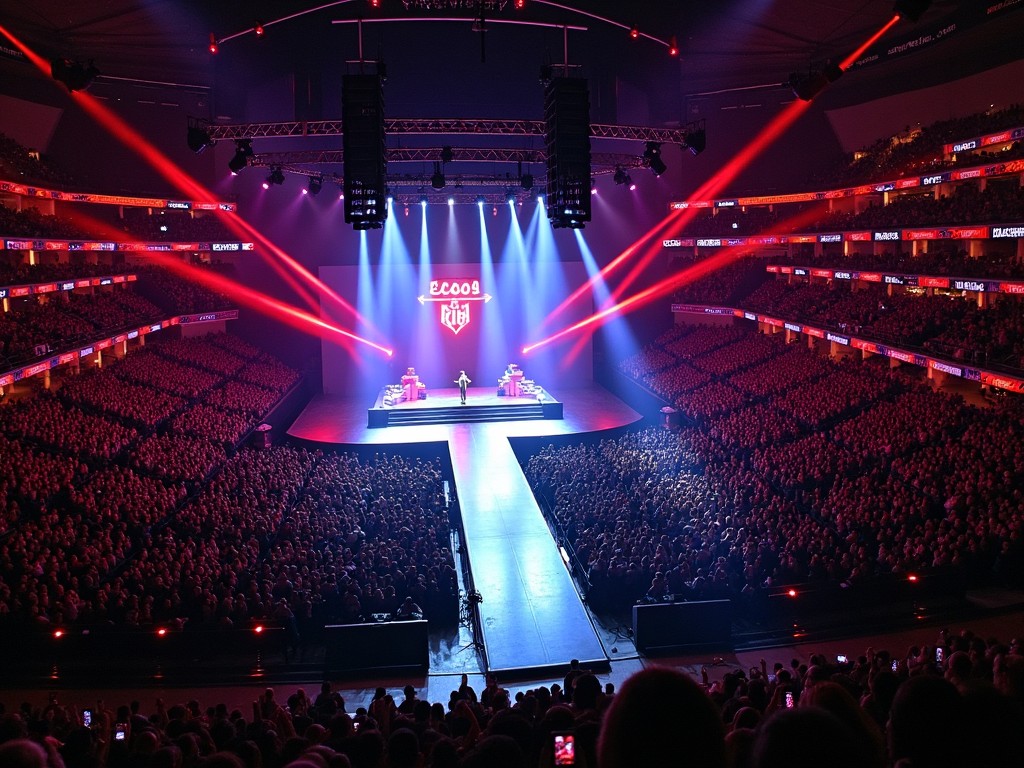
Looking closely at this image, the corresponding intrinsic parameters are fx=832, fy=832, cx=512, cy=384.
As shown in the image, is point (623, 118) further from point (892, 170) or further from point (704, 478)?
point (704, 478)

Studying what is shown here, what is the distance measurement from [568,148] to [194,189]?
2472 cm

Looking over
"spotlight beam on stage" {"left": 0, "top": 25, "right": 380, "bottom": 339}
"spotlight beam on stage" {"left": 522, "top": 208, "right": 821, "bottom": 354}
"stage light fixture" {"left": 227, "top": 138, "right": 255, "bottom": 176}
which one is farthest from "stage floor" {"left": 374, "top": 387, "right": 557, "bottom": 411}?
"stage light fixture" {"left": 227, "top": 138, "right": 255, "bottom": 176}

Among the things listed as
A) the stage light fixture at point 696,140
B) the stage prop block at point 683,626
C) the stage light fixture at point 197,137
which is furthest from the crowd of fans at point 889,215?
the stage light fixture at point 197,137

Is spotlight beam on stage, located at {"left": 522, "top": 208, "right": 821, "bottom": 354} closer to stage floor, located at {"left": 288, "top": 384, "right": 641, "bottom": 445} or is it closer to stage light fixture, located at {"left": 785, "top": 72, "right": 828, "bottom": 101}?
stage floor, located at {"left": 288, "top": 384, "right": 641, "bottom": 445}

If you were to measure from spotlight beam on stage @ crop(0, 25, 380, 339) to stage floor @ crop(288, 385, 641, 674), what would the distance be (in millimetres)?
4757

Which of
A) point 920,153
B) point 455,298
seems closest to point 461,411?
point 455,298

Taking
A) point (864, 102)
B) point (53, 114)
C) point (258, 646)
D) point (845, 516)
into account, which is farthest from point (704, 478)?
point (53, 114)

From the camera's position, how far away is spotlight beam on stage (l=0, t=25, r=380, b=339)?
1340 inches

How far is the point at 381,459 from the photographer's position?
24.7 m

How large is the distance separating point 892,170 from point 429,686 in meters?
25.5

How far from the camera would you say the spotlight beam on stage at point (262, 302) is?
36.2 meters

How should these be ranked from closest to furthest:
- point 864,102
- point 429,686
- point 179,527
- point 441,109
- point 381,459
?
point 429,686 < point 179,527 < point 381,459 < point 441,109 < point 864,102

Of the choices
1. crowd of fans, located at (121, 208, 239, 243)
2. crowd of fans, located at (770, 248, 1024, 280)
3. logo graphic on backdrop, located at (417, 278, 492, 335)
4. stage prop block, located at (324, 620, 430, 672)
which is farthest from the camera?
logo graphic on backdrop, located at (417, 278, 492, 335)

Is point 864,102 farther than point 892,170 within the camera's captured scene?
Yes
